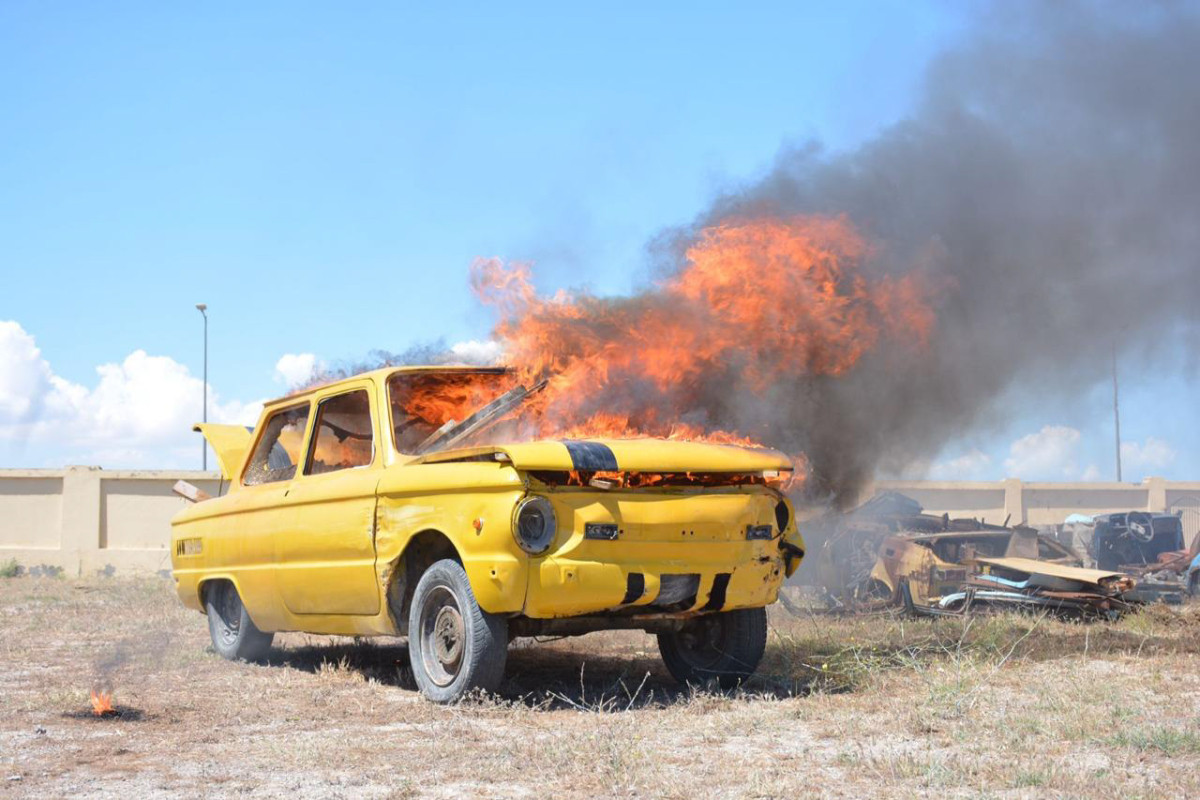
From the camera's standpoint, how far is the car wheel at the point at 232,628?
28.1 ft

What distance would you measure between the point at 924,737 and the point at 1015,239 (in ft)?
21.7

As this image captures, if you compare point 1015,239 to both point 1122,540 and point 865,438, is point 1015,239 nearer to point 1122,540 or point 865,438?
point 865,438

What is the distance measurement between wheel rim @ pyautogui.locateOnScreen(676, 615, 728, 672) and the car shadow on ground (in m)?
0.18

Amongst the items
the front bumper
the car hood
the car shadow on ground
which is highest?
the car hood

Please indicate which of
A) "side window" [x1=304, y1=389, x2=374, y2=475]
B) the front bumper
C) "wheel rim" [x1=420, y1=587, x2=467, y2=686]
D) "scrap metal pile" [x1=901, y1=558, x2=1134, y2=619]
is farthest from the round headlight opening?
"scrap metal pile" [x1=901, y1=558, x2=1134, y2=619]

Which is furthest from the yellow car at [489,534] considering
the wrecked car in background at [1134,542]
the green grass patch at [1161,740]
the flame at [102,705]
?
the wrecked car in background at [1134,542]

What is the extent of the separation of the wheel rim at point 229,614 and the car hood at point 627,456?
3011 millimetres

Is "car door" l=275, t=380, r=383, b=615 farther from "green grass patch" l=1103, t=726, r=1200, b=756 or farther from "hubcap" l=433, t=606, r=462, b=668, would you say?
"green grass patch" l=1103, t=726, r=1200, b=756

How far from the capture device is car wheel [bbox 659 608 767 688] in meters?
6.89

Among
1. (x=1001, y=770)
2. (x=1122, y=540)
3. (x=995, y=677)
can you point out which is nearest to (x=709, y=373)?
(x=995, y=677)

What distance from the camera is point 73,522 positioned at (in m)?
23.4

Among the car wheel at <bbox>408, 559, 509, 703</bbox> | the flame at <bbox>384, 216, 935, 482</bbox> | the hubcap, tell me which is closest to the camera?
the car wheel at <bbox>408, 559, 509, 703</bbox>

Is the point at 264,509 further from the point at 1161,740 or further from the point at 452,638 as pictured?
the point at 1161,740

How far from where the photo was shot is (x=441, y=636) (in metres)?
6.51
